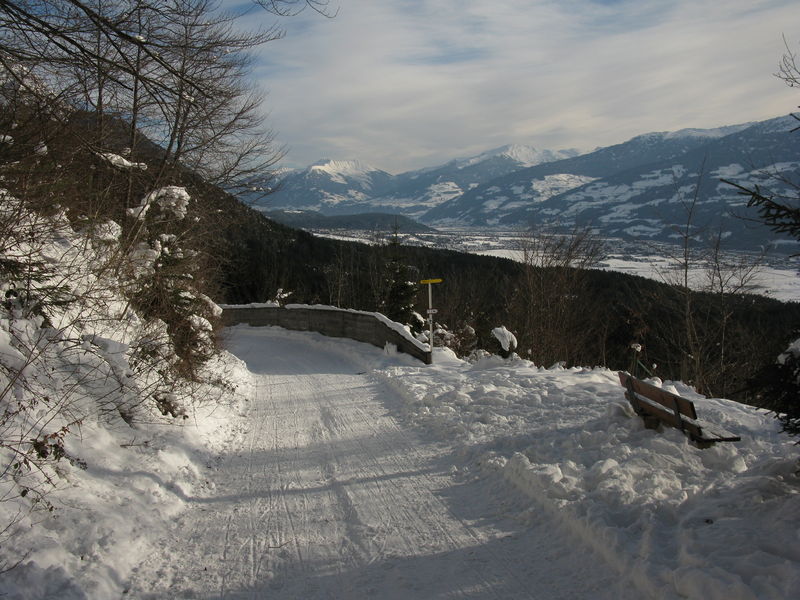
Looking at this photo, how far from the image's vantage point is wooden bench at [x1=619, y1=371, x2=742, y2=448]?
16.9ft

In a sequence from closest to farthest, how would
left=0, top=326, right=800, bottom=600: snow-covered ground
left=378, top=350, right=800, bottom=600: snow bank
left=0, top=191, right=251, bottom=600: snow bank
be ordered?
left=378, top=350, right=800, bottom=600: snow bank
left=0, top=326, right=800, bottom=600: snow-covered ground
left=0, top=191, right=251, bottom=600: snow bank

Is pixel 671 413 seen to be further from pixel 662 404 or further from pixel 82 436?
pixel 82 436

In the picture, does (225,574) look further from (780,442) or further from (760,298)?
(760,298)

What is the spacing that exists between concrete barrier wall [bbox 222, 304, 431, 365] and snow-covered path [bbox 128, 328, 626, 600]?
24.7 ft

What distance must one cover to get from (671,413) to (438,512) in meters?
2.81

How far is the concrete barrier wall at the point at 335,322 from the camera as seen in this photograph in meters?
15.5

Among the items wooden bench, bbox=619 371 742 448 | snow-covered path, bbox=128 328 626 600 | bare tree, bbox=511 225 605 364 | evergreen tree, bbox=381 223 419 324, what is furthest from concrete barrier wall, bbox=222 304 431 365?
wooden bench, bbox=619 371 742 448

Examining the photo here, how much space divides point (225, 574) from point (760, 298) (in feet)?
69.2

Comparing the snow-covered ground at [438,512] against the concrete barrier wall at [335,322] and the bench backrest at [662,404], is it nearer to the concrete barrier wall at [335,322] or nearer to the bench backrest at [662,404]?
the bench backrest at [662,404]

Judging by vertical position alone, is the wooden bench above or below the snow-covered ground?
above

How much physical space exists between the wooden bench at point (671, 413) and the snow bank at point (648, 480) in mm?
133

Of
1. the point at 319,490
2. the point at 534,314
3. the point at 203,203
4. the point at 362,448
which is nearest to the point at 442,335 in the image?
the point at 534,314

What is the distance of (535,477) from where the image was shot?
509cm

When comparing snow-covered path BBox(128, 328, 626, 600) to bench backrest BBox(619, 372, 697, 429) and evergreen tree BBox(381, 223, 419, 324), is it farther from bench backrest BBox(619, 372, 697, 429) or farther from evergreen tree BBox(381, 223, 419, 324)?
evergreen tree BBox(381, 223, 419, 324)
